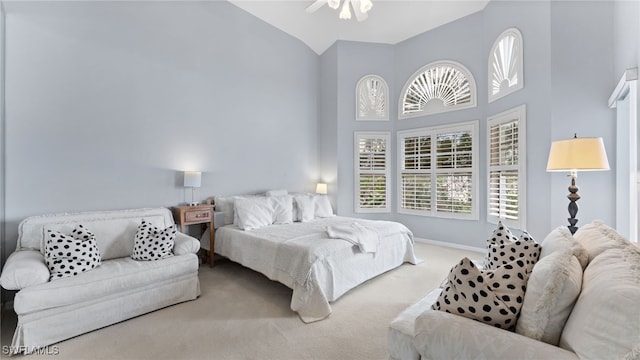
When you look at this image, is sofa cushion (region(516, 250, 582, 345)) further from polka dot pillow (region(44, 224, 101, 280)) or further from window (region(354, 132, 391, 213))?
window (region(354, 132, 391, 213))

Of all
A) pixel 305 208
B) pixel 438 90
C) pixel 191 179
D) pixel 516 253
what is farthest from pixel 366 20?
pixel 516 253

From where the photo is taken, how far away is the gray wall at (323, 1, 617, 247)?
295 cm

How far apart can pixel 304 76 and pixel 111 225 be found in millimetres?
4124

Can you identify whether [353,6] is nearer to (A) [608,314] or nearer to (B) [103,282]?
(A) [608,314]

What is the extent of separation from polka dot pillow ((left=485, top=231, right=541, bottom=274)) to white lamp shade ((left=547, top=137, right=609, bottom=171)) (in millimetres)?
1089

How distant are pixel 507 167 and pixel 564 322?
3.36 meters

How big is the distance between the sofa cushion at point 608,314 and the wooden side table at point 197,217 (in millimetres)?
3576

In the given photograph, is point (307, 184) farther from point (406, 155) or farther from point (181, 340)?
point (181, 340)

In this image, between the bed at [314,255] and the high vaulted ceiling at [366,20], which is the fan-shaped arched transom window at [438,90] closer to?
the high vaulted ceiling at [366,20]

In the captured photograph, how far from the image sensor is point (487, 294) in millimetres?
1266

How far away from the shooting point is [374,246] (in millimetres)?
3234

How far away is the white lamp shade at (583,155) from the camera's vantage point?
7.48ft

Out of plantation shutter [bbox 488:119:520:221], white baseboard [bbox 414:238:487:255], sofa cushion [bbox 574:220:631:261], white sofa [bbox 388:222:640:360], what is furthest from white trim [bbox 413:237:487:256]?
white sofa [bbox 388:222:640:360]

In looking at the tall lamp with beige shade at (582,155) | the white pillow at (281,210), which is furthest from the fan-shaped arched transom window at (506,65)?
the white pillow at (281,210)
